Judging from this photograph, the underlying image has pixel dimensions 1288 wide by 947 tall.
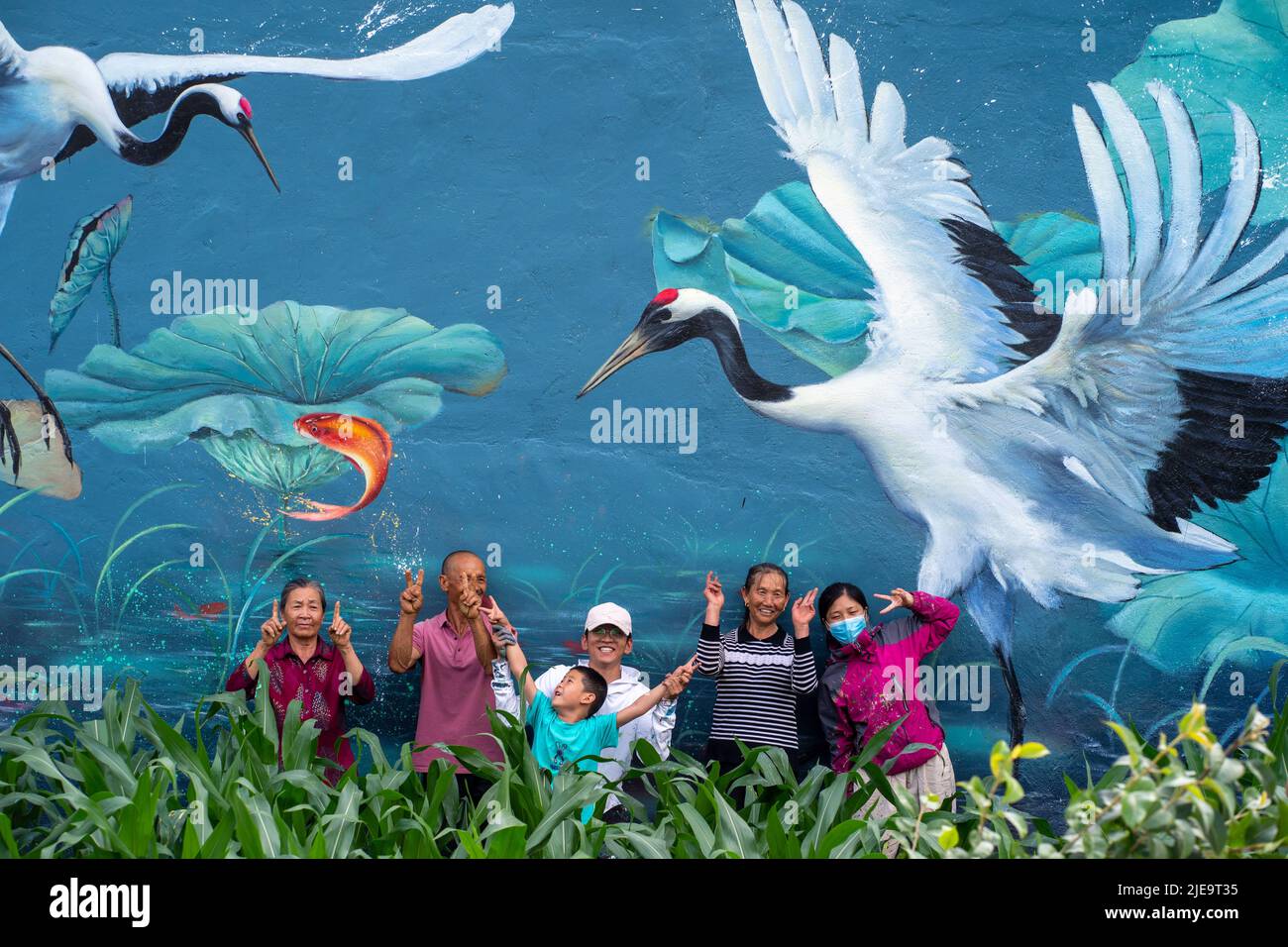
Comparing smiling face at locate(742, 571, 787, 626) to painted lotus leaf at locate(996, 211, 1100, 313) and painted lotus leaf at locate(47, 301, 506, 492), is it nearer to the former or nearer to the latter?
painted lotus leaf at locate(47, 301, 506, 492)

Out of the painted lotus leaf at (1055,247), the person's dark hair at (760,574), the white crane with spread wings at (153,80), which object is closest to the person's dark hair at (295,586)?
the person's dark hair at (760,574)

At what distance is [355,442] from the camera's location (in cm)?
594

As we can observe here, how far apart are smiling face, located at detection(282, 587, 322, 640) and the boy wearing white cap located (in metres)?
0.74

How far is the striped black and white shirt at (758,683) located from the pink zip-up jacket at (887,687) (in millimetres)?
133

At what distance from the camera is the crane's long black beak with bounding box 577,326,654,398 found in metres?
5.94

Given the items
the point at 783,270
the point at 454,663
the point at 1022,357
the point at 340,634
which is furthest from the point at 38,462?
the point at 1022,357

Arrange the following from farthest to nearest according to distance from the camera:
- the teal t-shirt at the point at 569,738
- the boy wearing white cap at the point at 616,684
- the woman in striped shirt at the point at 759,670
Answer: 1. the woman in striped shirt at the point at 759,670
2. the boy wearing white cap at the point at 616,684
3. the teal t-shirt at the point at 569,738

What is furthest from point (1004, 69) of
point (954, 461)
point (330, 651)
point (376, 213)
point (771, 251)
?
point (330, 651)

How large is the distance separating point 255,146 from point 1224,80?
4.60 m

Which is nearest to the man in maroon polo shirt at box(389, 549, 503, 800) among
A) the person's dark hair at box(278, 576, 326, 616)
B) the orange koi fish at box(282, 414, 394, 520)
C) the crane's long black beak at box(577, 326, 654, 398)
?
the person's dark hair at box(278, 576, 326, 616)

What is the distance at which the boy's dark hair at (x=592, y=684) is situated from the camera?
491 centimetres

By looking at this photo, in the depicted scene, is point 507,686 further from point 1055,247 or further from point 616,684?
point 1055,247

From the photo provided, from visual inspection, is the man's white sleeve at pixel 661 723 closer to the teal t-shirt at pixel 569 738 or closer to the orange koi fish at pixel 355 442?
the teal t-shirt at pixel 569 738
